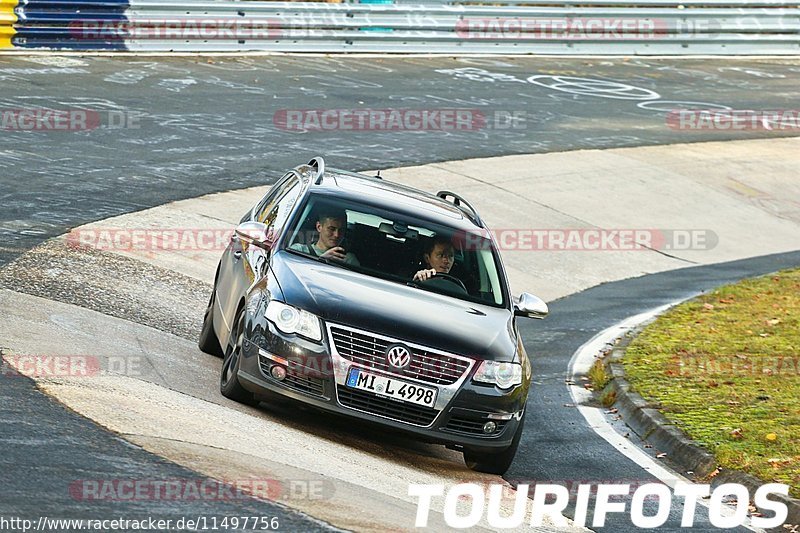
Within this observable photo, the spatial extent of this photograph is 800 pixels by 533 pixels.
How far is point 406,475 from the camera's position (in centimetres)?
857

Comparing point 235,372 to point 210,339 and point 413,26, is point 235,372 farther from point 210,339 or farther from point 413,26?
point 413,26

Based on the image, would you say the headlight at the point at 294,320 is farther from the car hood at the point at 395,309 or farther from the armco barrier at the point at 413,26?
the armco barrier at the point at 413,26

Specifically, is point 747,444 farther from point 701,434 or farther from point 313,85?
point 313,85

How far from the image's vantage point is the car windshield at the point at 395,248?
32.3 feet

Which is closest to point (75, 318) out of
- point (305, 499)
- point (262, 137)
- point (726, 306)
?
point (305, 499)

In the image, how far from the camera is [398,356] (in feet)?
28.8

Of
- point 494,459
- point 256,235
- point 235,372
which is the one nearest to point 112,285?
point 256,235

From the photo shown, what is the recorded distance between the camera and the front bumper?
8758mm

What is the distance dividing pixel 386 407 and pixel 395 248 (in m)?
1.60

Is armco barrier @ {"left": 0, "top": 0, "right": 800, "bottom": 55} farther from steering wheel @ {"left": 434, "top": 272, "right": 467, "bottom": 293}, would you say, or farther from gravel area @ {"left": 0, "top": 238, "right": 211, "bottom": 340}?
steering wheel @ {"left": 434, "top": 272, "right": 467, "bottom": 293}

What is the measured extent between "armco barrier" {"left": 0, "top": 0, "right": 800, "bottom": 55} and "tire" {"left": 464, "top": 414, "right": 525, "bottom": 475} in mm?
18088

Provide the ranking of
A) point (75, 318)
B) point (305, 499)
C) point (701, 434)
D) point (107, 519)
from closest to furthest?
point (107, 519)
point (305, 499)
point (701, 434)
point (75, 318)

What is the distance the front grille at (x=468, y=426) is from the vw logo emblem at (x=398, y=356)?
477 millimetres

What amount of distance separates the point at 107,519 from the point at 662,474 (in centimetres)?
460
